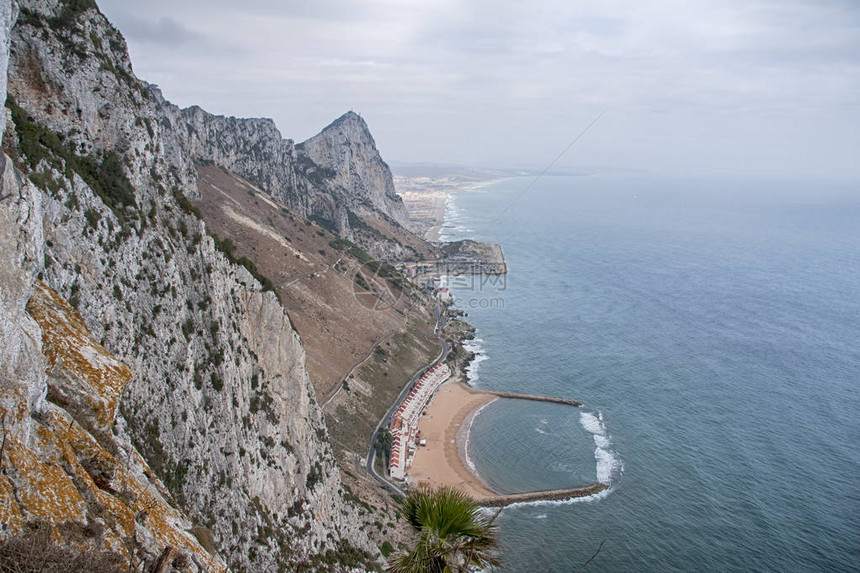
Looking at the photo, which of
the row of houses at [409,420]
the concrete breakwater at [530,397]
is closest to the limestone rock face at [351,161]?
the row of houses at [409,420]

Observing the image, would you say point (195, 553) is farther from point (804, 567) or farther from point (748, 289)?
point (748, 289)

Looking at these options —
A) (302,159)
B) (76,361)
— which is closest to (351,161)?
(302,159)

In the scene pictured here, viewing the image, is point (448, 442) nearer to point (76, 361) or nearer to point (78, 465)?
→ point (76, 361)

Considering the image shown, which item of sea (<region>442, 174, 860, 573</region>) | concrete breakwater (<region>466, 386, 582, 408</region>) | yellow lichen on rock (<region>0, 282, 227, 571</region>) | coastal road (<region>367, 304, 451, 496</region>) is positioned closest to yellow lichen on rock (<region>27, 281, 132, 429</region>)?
yellow lichen on rock (<region>0, 282, 227, 571</region>)

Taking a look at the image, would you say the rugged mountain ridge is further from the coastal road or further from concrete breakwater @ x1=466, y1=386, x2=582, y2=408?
concrete breakwater @ x1=466, y1=386, x2=582, y2=408

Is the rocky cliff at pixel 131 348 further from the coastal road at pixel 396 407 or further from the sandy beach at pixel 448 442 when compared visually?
the sandy beach at pixel 448 442
